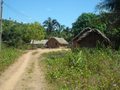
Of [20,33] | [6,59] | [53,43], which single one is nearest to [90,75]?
[6,59]

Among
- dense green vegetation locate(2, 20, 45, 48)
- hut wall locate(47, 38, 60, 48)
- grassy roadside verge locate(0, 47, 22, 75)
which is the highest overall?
dense green vegetation locate(2, 20, 45, 48)

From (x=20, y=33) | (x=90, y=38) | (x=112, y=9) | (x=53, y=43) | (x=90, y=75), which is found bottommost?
(x=90, y=75)

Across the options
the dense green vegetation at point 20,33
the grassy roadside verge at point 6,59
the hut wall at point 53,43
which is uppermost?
the dense green vegetation at point 20,33

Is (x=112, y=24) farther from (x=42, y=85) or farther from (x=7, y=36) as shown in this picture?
(x=7, y=36)

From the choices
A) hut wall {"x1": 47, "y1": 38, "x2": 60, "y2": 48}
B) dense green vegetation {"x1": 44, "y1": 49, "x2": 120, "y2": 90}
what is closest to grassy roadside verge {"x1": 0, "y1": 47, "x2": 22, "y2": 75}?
dense green vegetation {"x1": 44, "y1": 49, "x2": 120, "y2": 90}

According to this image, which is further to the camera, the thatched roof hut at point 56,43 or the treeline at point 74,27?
the thatched roof hut at point 56,43

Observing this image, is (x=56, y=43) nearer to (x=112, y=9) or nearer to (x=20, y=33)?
(x=20, y=33)

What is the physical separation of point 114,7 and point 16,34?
Answer: 51.0 m

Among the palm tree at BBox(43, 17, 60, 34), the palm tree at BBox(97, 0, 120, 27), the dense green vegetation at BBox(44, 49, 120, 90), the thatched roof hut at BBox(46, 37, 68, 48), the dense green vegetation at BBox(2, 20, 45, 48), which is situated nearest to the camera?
the dense green vegetation at BBox(44, 49, 120, 90)

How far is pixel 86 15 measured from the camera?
327 feet

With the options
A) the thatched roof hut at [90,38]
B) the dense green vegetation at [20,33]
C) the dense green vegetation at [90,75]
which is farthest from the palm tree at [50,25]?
the dense green vegetation at [90,75]

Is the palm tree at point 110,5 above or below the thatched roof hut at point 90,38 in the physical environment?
above

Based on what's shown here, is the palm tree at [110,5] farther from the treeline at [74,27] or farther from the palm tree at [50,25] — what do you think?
the palm tree at [50,25]

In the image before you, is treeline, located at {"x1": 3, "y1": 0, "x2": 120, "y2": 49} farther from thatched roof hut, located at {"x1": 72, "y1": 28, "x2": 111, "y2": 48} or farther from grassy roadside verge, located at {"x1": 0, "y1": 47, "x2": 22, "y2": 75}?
grassy roadside verge, located at {"x1": 0, "y1": 47, "x2": 22, "y2": 75}
